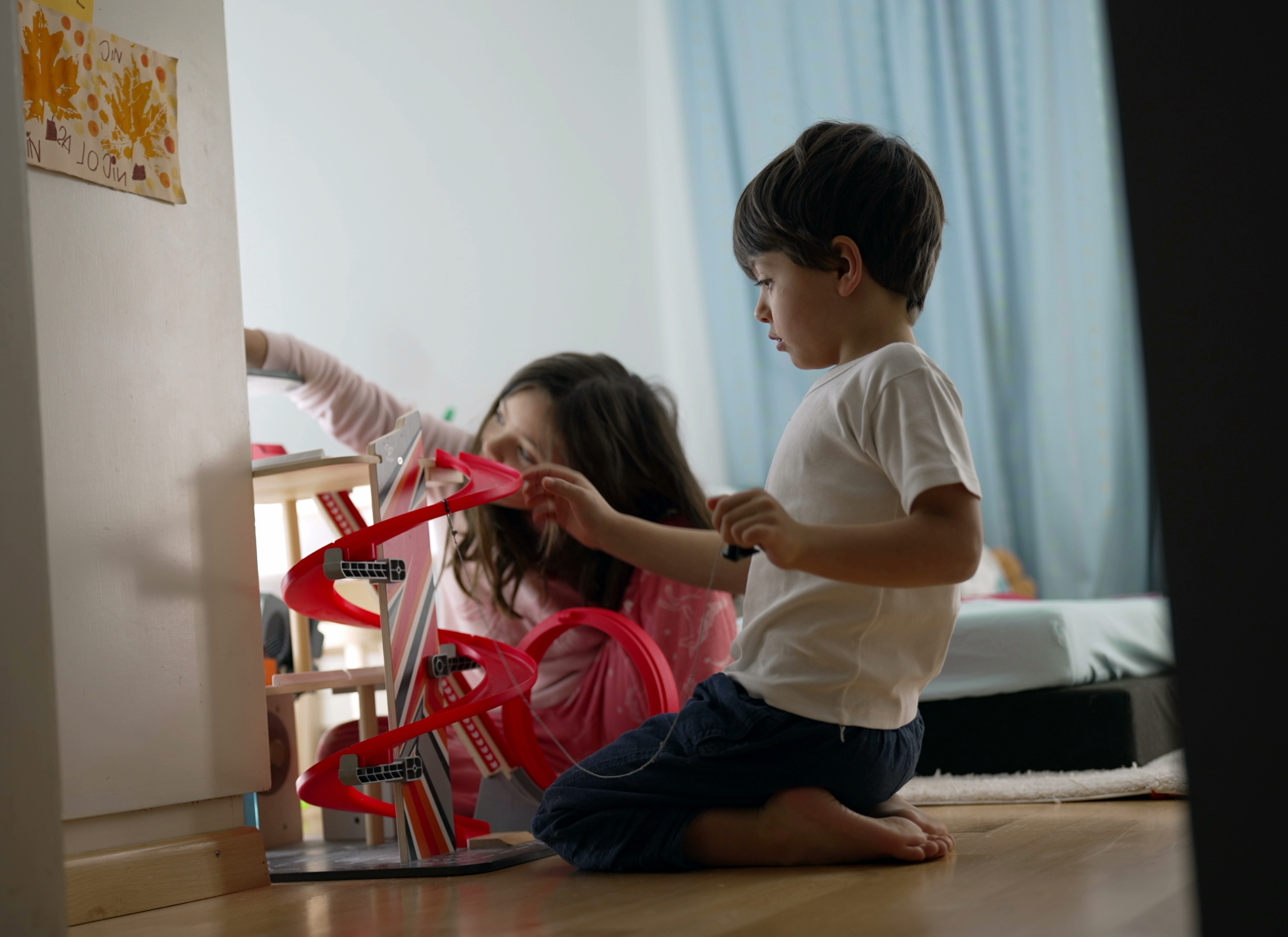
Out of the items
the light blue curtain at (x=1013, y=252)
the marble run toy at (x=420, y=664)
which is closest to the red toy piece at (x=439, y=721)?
the marble run toy at (x=420, y=664)

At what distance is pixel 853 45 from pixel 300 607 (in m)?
2.47

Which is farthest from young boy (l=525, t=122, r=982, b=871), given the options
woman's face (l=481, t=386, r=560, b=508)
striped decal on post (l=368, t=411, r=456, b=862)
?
woman's face (l=481, t=386, r=560, b=508)

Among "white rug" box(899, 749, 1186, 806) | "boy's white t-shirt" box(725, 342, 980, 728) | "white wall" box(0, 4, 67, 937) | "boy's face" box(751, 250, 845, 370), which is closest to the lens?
"white wall" box(0, 4, 67, 937)

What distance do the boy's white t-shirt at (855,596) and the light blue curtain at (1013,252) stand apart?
78.4 inches

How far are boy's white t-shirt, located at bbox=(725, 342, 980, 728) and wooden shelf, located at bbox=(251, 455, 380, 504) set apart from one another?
17.1 inches

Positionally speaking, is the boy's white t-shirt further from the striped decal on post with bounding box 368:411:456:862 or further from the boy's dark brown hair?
the striped decal on post with bounding box 368:411:456:862

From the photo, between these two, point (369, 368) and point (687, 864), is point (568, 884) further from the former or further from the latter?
point (369, 368)

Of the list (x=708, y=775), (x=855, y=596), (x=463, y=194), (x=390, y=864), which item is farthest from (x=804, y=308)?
(x=463, y=194)

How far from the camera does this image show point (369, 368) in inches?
101

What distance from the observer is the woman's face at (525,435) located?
157cm

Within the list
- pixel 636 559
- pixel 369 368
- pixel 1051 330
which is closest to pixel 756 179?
pixel 636 559

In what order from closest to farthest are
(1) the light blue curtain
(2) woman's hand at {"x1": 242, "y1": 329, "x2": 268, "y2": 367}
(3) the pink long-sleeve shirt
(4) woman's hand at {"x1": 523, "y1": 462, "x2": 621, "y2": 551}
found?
(4) woman's hand at {"x1": 523, "y1": 462, "x2": 621, "y2": 551} < (3) the pink long-sleeve shirt < (2) woman's hand at {"x1": 242, "y1": 329, "x2": 268, "y2": 367} < (1) the light blue curtain

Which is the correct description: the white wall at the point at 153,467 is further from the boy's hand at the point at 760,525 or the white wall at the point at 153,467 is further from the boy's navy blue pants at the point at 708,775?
the boy's hand at the point at 760,525

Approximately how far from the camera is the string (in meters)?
1.07
